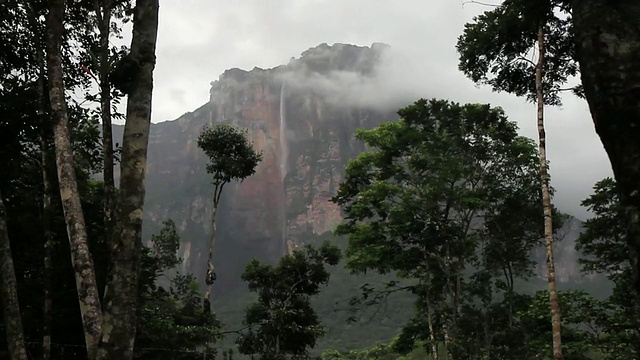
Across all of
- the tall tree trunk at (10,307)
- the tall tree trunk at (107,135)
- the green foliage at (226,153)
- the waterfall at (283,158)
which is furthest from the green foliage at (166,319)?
the waterfall at (283,158)

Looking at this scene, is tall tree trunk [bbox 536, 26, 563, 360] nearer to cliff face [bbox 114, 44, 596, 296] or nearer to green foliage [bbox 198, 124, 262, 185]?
green foliage [bbox 198, 124, 262, 185]

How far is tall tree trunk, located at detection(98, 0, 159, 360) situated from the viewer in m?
3.87

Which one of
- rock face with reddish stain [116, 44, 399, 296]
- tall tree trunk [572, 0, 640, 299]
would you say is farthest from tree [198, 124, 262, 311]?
rock face with reddish stain [116, 44, 399, 296]

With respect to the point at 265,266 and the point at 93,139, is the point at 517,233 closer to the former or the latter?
the point at 265,266

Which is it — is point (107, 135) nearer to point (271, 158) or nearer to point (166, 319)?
point (166, 319)

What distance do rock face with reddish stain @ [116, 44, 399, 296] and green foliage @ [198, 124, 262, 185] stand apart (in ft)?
345

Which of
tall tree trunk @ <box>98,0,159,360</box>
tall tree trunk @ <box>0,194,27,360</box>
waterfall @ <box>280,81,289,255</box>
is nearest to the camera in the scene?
tall tree trunk @ <box>98,0,159,360</box>

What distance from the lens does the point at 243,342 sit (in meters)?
25.2

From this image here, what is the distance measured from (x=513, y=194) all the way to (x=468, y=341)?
6351 mm

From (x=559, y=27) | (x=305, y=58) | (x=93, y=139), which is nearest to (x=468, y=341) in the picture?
(x=559, y=27)

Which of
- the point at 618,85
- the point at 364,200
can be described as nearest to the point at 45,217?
the point at 618,85

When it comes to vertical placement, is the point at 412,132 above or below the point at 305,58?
below

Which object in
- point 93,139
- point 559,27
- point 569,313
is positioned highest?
point 559,27

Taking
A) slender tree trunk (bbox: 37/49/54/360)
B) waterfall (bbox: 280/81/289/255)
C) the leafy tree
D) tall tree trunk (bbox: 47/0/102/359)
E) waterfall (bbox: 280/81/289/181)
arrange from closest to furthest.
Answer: tall tree trunk (bbox: 47/0/102/359) < slender tree trunk (bbox: 37/49/54/360) < the leafy tree < waterfall (bbox: 280/81/289/255) < waterfall (bbox: 280/81/289/181)
